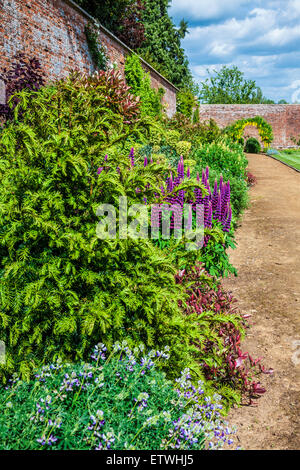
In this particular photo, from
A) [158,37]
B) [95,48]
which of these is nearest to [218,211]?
[95,48]

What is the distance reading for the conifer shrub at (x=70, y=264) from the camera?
2.01 meters

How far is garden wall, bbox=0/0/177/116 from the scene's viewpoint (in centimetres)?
729

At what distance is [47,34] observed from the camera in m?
8.71

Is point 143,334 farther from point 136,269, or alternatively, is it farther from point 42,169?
point 42,169

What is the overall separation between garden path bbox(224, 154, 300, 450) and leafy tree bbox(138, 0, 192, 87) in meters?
25.4

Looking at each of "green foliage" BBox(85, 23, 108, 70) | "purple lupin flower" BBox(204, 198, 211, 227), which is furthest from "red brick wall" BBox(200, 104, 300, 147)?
"purple lupin flower" BBox(204, 198, 211, 227)

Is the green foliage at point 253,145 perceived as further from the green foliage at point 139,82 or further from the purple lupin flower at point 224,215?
the purple lupin flower at point 224,215

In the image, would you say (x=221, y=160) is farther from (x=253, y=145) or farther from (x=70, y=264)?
(x=253, y=145)

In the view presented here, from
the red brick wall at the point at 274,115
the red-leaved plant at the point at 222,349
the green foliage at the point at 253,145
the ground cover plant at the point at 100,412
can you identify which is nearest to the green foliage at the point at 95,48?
the red-leaved plant at the point at 222,349

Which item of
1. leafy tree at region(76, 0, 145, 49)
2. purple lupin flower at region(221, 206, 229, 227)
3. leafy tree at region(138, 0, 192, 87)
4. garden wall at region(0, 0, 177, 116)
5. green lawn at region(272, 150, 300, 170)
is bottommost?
purple lupin flower at region(221, 206, 229, 227)

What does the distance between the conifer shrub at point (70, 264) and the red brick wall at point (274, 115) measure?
33749mm

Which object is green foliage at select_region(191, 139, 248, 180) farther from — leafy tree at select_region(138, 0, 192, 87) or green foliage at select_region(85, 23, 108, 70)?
leafy tree at select_region(138, 0, 192, 87)
